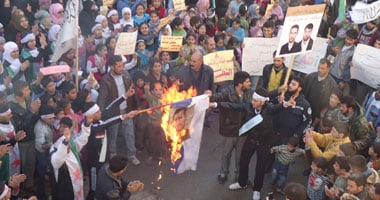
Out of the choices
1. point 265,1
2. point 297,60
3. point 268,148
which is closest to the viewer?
point 268,148

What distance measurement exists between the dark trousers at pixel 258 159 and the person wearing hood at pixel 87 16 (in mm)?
4748

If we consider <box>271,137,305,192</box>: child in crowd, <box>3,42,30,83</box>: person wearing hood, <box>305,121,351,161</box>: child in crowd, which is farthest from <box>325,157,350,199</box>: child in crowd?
<box>3,42,30,83</box>: person wearing hood

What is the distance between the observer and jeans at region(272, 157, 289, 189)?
7.52m

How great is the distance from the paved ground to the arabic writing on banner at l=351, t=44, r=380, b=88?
6.73 feet

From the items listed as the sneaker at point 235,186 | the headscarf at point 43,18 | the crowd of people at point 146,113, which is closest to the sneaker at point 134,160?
the crowd of people at point 146,113

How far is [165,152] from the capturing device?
8375mm

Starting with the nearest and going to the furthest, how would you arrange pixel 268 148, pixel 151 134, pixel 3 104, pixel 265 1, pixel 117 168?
pixel 117 168
pixel 3 104
pixel 268 148
pixel 151 134
pixel 265 1

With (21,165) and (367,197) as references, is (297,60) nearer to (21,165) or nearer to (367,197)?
(367,197)

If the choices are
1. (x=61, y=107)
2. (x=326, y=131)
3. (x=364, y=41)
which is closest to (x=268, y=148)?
(x=326, y=131)

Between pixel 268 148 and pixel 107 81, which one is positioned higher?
pixel 107 81

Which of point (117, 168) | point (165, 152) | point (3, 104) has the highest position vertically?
point (3, 104)

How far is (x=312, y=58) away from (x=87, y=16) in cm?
508

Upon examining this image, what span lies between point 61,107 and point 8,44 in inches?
91.3

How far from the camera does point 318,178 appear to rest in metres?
6.40
